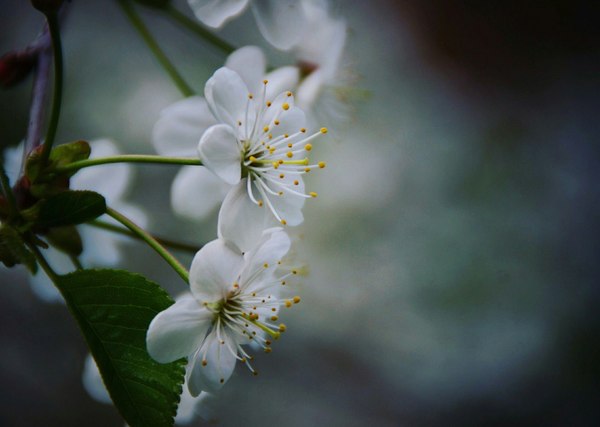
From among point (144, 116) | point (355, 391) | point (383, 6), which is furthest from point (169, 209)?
point (383, 6)

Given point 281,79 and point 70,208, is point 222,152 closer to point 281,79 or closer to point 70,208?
point 70,208

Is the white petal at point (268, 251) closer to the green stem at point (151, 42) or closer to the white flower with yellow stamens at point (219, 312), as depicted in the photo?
the white flower with yellow stamens at point (219, 312)

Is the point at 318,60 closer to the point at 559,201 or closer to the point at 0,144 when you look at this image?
the point at 0,144

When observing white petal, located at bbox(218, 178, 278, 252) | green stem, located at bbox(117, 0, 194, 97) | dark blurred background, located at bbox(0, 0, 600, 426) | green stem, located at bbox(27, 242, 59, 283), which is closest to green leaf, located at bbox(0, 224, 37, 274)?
green stem, located at bbox(27, 242, 59, 283)

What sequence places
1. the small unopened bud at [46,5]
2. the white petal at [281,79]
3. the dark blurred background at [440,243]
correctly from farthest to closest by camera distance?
the dark blurred background at [440,243] < the white petal at [281,79] < the small unopened bud at [46,5]

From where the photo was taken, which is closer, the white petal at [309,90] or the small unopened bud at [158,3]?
the small unopened bud at [158,3]

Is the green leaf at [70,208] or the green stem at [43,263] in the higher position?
the green leaf at [70,208]

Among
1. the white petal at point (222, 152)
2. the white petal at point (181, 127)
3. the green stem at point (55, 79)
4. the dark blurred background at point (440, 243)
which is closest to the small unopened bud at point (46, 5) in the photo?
the green stem at point (55, 79)
